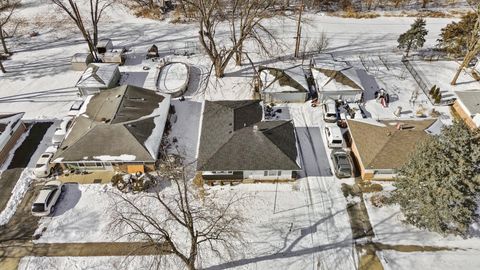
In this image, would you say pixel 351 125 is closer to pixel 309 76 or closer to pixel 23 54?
pixel 309 76

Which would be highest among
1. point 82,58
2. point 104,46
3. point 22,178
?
point 104,46

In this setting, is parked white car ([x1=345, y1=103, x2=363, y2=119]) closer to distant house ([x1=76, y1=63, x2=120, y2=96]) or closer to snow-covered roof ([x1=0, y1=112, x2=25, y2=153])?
distant house ([x1=76, y1=63, x2=120, y2=96])

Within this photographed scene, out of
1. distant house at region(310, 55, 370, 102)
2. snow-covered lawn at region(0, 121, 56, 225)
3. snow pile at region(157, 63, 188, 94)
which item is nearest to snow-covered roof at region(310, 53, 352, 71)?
distant house at region(310, 55, 370, 102)

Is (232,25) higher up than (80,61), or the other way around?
(232,25)

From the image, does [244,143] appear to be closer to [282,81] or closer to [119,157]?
[119,157]

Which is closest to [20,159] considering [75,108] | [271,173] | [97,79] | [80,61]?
[75,108]

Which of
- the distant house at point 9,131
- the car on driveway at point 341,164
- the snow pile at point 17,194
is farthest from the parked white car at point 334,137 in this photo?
the distant house at point 9,131
